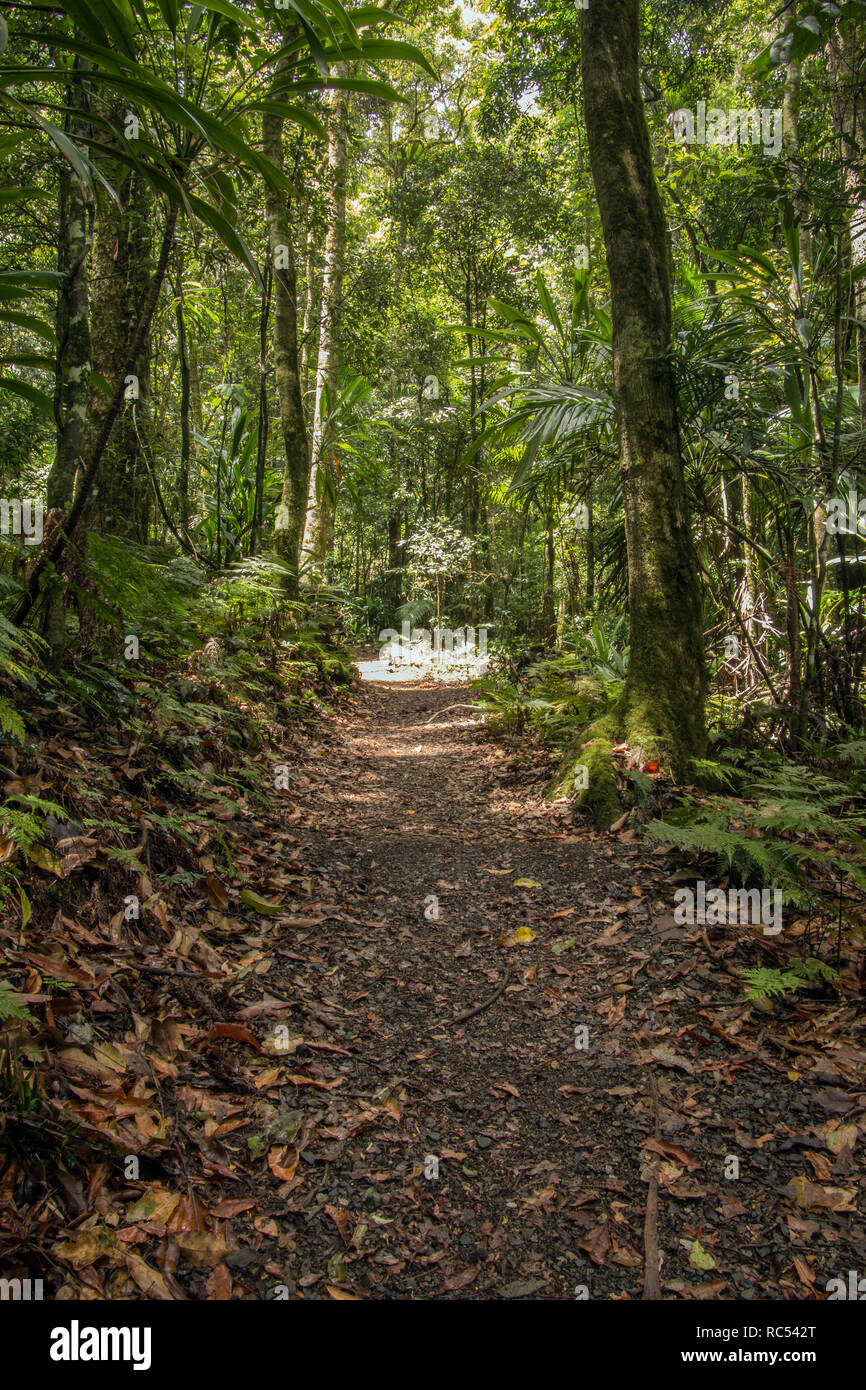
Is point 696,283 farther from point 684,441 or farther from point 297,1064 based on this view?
point 297,1064

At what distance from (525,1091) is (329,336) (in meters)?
9.76

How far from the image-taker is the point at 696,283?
594cm

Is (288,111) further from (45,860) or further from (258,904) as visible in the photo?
(258,904)

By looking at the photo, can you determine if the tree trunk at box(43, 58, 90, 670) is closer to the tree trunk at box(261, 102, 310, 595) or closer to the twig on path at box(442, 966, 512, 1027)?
the twig on path at box(442, 966, 512, 1027)

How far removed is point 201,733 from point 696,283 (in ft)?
17.9

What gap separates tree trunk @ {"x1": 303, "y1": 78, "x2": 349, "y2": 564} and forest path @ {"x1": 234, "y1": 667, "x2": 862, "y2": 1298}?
6.24 m

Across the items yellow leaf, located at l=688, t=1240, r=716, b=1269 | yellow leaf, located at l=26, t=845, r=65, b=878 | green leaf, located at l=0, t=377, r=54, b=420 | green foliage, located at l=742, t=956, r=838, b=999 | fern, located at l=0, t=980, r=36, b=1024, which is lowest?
yellow leaf, located at l=688, t=1240, r=716, b=1269

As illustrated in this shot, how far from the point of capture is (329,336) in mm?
9641

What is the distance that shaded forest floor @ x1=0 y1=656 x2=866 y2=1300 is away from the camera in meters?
1.60

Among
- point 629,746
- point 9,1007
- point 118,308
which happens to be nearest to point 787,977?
point 629,746

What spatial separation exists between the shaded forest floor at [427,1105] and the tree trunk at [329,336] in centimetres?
660

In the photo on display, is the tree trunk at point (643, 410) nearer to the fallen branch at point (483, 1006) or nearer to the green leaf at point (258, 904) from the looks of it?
the fallen branch at point (483, 1006)

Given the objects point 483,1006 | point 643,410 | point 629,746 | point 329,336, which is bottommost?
point 483,1006

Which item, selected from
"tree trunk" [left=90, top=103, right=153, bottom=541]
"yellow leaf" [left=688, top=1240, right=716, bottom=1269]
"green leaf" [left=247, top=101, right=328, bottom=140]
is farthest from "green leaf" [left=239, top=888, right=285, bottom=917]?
"green leaf" [left=247, top=101, right=328, bottom=140]
